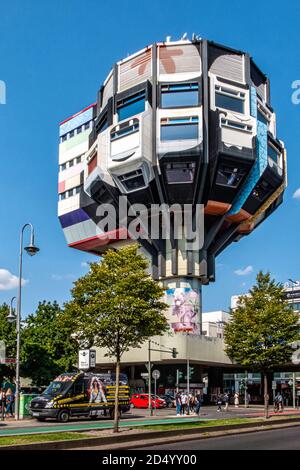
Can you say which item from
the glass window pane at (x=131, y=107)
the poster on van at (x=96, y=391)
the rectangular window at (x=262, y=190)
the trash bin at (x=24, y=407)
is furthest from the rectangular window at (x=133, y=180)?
the trash bin at (x=24, y=407)

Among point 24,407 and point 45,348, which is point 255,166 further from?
point 24,407

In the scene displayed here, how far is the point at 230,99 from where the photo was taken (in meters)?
77.6

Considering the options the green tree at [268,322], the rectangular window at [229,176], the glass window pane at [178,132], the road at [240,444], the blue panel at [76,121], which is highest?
the blue panel at [76,121]

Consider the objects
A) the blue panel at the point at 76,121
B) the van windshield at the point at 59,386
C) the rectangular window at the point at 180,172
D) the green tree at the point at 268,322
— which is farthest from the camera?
the blue panel at the point at 76,121

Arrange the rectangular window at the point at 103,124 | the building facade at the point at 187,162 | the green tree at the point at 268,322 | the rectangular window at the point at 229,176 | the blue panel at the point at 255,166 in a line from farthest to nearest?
the rectangular window at the point at 103,124, the blue panel at the point at 255,166, the rectangular window at the point at 229,176, the building facade at the point at 187,162, the green tree at the point at 268,322

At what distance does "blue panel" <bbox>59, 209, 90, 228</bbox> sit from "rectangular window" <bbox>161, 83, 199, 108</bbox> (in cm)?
2699

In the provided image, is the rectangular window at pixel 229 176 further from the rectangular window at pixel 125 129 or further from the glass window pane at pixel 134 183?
the rectangular window at pixel 125 129

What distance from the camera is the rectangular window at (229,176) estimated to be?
7529 cm

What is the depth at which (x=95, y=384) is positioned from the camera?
36312mm

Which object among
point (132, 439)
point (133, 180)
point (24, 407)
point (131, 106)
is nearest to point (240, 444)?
point (132, 439)

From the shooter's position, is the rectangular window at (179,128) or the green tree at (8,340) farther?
the rectangular window at (179,128)

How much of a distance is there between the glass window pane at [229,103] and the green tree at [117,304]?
5326 cm

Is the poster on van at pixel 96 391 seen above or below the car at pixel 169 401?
above
